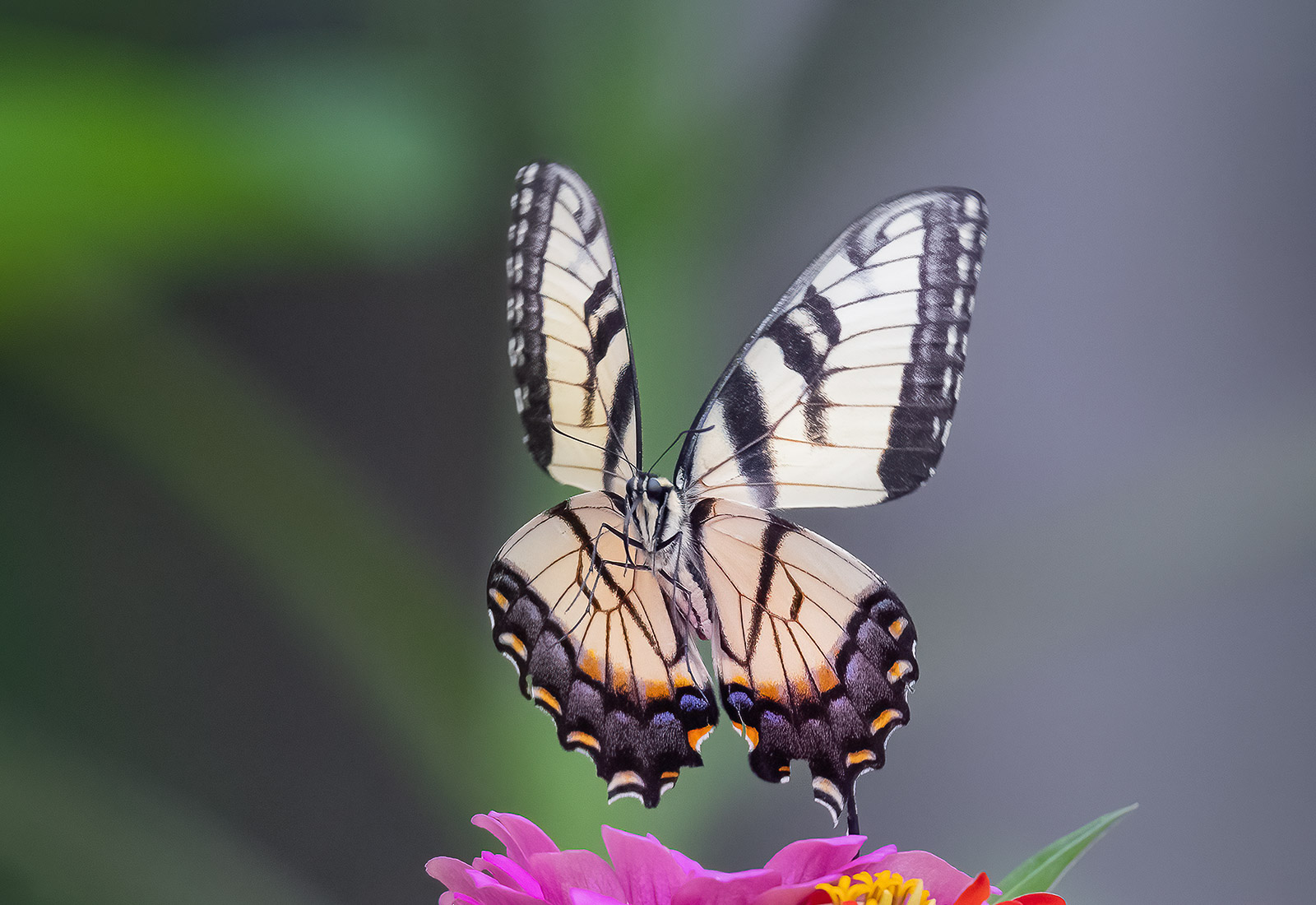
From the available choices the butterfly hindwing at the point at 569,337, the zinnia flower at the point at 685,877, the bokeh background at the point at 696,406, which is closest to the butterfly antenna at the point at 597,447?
the butterfly hindwing at the point at 569,337

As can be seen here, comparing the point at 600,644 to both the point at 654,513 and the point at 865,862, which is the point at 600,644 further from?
the point at 865,862

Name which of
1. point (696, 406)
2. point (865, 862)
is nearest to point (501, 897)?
point (865, 862)

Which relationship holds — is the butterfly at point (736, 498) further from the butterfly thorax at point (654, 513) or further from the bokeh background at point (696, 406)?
the bokeh background at point (696, 406)

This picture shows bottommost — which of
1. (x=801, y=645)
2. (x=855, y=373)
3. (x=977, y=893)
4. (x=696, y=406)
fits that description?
(x=977, y=893)

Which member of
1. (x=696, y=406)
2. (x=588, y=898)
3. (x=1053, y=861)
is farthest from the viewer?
(x=696, y=406)

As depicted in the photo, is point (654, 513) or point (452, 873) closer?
point (452, 873)

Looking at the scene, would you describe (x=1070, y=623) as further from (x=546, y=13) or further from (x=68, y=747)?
(x=68, y=747)

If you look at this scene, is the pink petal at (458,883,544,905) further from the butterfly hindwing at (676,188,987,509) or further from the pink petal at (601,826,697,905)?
the butterfly hindwing at (676,188,987,509)

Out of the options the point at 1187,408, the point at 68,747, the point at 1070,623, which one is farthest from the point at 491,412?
the point at 1187,408
